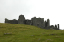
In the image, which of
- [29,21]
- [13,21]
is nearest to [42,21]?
[29,21]

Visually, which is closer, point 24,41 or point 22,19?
point 24,41

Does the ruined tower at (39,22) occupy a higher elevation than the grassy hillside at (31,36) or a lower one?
higher

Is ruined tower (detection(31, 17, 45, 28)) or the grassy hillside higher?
ruined tower (detection(31, 17, 45, 28))

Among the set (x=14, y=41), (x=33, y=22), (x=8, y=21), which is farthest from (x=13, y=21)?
(x=14, y=41)

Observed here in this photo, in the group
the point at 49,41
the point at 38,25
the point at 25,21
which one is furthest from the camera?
the point at 25,21

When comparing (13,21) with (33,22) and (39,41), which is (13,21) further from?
(39,41)

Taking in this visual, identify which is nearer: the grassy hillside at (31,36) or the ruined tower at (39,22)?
the grassy hillside at (31,36)

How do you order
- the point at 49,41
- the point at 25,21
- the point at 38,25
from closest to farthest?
1. the point at 49,41
2. the point at 38,25
3. the point at 25,21

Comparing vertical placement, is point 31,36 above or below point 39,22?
below

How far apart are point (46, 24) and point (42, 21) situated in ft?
15.7

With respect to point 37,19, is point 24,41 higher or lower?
lower

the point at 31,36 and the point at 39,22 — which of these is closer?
the point at 31,36

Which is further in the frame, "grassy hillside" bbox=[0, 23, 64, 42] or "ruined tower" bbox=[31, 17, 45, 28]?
"ruined tower" bbox=[31, 17, 45, 28]

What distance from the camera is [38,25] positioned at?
225ft
